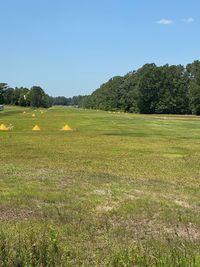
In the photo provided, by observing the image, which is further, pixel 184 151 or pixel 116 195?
pixel 184 151

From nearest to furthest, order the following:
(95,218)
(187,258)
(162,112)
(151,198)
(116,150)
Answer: (187,258), (95,218), (151,198), (116,150), (162,112)

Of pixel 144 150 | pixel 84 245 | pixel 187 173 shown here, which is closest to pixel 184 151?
pixel 144 150

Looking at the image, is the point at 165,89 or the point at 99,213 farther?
the point at 165,89

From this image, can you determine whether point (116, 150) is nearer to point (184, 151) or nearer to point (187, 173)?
point (184, 151)

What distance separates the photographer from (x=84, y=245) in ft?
26.2

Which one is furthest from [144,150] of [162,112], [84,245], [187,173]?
[162,112]

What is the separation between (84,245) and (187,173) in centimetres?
1014

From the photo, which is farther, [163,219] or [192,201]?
[192,201]

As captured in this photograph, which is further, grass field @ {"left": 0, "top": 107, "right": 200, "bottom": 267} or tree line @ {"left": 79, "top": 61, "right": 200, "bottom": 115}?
tree line @ {"left": 79, "top": 61, "right": 200, "bottom": 115}

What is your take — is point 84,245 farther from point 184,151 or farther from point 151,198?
point 184,151

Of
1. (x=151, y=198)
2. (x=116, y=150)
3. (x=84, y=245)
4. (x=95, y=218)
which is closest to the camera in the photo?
(x=84, y=245)

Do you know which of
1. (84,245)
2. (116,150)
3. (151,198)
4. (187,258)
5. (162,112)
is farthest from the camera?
(162,112)

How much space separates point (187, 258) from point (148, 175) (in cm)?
1037

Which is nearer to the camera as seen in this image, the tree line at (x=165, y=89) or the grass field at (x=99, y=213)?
the grass field at (x=99, y=213)
